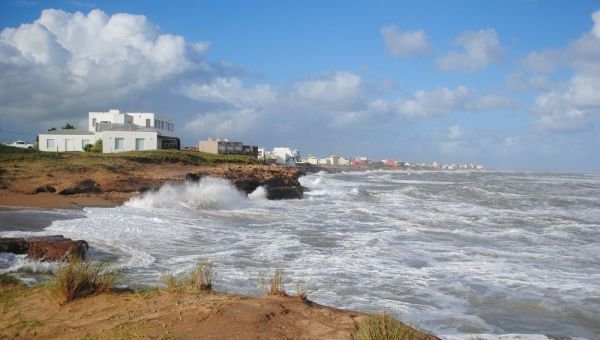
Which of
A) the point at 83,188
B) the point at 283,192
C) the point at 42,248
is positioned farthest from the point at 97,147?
the point at 42,248

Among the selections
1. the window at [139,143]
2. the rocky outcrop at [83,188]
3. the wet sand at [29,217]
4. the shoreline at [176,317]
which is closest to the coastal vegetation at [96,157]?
the rocky outcrop at [83,188]

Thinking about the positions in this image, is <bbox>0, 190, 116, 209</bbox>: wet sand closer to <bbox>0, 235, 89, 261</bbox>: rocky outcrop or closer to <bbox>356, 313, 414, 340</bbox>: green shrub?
<bbox>0, 235, 89, 261</bbox>: rocky outcrop

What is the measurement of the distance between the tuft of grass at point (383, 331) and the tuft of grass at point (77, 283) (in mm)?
3008

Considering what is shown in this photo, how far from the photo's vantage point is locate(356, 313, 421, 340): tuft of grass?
155 inches

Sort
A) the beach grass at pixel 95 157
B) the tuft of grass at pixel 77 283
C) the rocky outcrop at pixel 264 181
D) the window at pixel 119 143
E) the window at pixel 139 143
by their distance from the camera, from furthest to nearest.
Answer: the window at pixel 139 143 → the window at pixel 119 143 → the rocky outcrop at pixel 264 181 → the beach grass at pixel 95 157 → the tuft of grass at pixel 77 283

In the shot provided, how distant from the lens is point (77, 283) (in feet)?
18.3

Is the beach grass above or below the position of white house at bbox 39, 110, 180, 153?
below

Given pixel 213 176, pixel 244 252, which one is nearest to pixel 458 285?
pixel 244 252

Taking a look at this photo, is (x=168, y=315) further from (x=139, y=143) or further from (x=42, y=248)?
(x=139, y=143)

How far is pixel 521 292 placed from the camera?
864 cm

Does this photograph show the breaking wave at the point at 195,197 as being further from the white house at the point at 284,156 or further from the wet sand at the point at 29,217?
the white house at the point at 284,156

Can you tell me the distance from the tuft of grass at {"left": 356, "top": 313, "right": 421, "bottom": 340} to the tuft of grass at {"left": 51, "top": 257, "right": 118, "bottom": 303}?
3.01m

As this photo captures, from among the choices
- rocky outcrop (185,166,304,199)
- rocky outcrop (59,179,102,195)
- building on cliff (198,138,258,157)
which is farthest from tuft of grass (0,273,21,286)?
building on cliff (198,138,258,157)

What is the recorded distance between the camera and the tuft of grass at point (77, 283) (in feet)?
18.1
